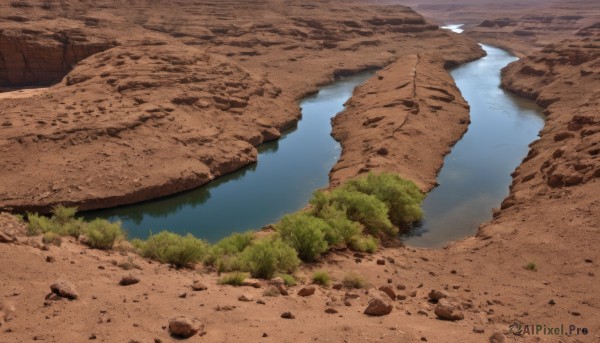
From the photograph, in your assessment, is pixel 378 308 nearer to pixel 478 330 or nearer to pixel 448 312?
pixel 448 312

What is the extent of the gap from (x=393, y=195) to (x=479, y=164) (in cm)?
1171

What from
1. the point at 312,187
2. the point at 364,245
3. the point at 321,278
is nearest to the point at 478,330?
the point at 321,278

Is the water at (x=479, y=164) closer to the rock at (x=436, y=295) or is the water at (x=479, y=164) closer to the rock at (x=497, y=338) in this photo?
the rock at (x=436, y=295)

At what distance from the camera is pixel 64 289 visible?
966cm

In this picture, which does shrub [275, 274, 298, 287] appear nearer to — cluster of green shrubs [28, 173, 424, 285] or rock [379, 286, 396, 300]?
cluster of green shrubs [28, 173, 424, 285]

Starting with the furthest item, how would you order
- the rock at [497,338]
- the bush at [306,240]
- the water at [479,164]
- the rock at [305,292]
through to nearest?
the water at [479,164]
the bush at [306,240]
the rock at [305,292]
the rock at [497,338]

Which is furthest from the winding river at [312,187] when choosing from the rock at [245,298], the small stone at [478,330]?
the rock at [245,298]

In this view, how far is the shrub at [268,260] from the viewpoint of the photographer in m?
13.4

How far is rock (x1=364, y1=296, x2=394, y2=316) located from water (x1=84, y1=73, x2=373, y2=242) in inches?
461

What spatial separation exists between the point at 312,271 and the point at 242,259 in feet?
7.56

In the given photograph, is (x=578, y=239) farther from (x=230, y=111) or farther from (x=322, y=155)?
(x=230, y=111)

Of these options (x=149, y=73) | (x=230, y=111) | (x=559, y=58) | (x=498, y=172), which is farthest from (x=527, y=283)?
(x=559, y=58)

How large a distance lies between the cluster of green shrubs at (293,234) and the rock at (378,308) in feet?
8.95

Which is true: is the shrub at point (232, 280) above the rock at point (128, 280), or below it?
below
